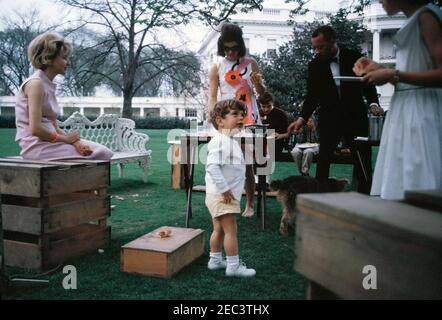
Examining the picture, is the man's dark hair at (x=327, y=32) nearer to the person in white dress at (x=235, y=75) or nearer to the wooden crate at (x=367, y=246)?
the person in white dress at (x=235, y=75)

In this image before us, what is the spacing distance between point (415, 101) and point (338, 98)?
2.40 metres

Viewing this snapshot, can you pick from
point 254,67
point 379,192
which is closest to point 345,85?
point 254,67

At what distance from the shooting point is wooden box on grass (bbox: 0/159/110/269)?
3217 millimetres

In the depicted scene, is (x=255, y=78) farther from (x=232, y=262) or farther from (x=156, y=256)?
(x=156, y=256)

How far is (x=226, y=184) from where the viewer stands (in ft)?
10.4

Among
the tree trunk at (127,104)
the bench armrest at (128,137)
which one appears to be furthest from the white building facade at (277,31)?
the bench armrest at (128,137)

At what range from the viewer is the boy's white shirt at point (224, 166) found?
3.19 m

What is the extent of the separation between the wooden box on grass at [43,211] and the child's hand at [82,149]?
0.89ft

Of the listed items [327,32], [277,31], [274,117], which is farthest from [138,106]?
[327,32]

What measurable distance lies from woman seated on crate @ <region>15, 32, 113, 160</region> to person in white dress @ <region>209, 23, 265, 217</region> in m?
1.70

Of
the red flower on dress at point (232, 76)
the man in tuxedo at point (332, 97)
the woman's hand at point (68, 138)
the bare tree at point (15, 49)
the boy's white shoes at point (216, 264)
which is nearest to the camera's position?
the boy's white shoes at point (216, 264)

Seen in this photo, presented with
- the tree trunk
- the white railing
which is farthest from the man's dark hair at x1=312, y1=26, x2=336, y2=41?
the white railing
